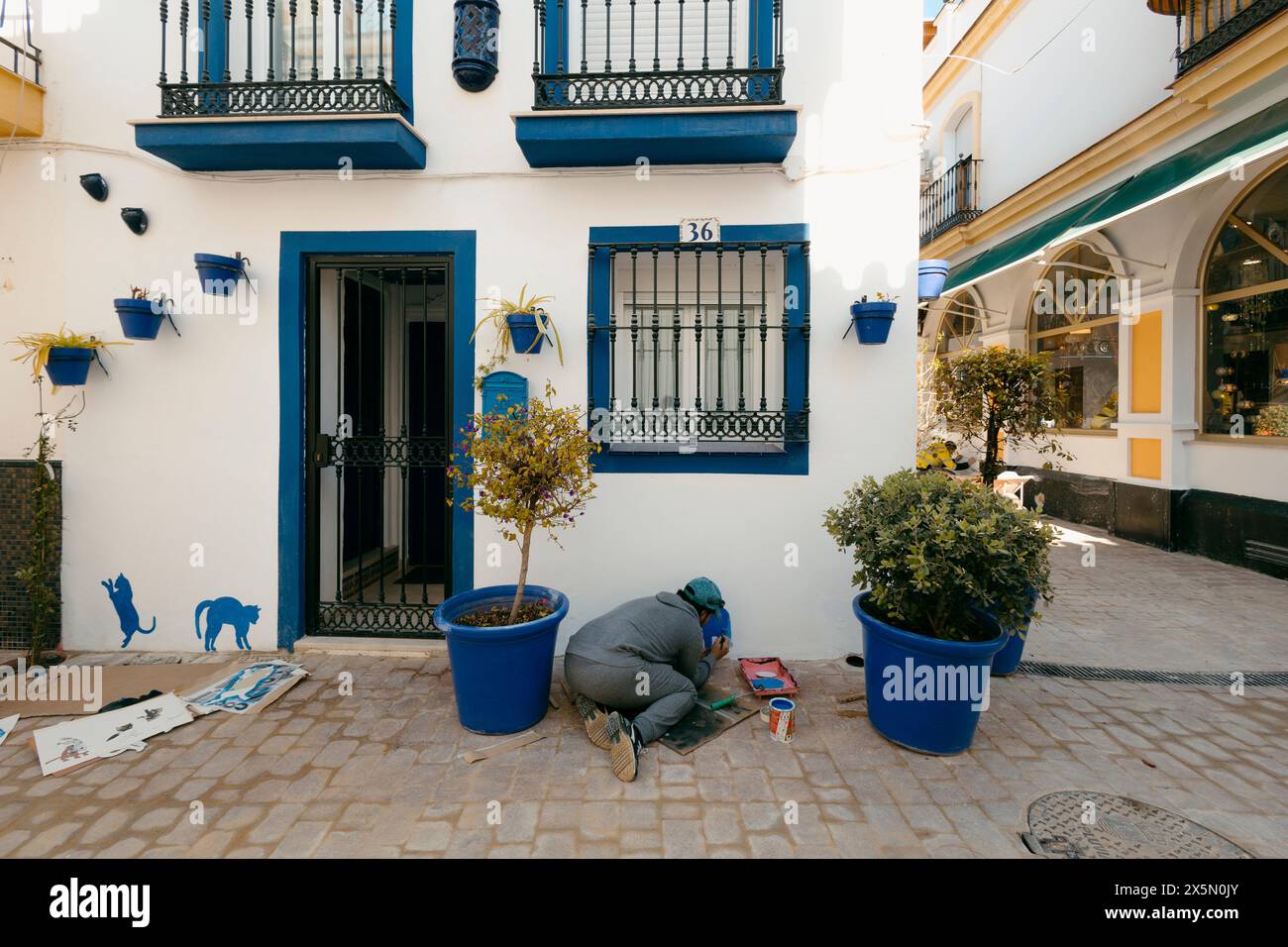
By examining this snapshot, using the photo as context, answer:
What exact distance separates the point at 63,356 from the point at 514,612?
11.9 ft

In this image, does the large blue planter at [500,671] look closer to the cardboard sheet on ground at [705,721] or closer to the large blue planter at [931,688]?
the cardboard sheet on ground at [705,721]

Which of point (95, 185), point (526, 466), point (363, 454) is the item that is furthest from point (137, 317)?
point (526, 466)

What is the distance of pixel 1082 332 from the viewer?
917 cm

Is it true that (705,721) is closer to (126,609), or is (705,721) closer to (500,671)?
(500,671)

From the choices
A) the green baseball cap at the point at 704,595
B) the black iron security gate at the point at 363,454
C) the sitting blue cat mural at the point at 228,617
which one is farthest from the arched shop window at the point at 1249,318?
the sitting blue cat mural at the point at 228,617

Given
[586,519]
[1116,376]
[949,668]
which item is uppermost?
[1116,376]

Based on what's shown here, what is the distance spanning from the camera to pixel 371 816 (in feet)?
8.77

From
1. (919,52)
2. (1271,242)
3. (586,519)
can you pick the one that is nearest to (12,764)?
(586,519)

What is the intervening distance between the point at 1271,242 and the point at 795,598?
6711 millimetres

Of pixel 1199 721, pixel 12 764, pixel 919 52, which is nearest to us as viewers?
pixel 12 764

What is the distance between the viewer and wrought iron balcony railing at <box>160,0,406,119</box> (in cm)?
401

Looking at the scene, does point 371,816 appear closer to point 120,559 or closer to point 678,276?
point 120,559

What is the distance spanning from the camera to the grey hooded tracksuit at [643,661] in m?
3.31

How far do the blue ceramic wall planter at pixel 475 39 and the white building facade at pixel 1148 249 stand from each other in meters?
5.46
